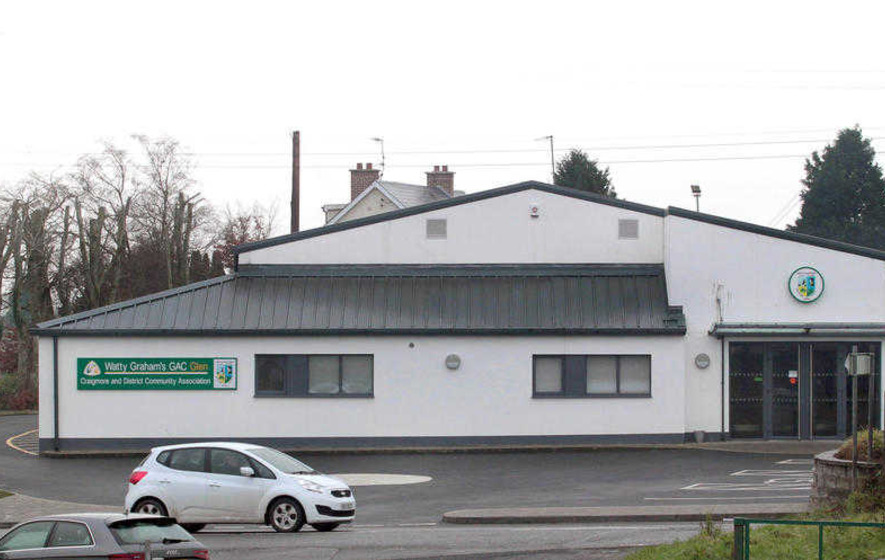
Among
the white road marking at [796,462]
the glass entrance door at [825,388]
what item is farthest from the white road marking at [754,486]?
the glass entrance door at [825,388]

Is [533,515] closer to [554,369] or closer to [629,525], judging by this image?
[629,525]

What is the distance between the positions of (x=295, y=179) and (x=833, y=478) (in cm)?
3178

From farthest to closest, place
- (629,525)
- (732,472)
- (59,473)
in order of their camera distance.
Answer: (59,473) → (732,472) → (629,525)

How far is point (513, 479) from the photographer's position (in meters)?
26.7

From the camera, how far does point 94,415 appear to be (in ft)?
105

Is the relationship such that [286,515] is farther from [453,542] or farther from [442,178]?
[442,178]

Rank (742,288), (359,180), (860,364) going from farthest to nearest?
(359,180) → (742,288) → (860,364)

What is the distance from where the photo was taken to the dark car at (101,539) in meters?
13.1

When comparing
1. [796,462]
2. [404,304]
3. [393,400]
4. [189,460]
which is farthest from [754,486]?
[404,304]

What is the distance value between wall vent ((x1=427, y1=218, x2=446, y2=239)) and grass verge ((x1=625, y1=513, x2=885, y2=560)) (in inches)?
832

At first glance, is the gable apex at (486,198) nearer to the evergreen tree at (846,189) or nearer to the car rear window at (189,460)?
the car rear window at (189,460)

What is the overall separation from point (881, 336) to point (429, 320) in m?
12.0

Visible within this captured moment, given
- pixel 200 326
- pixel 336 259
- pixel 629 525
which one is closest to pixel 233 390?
pixel 200 326

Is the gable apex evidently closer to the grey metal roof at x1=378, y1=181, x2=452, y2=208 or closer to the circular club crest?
the circular club crest
